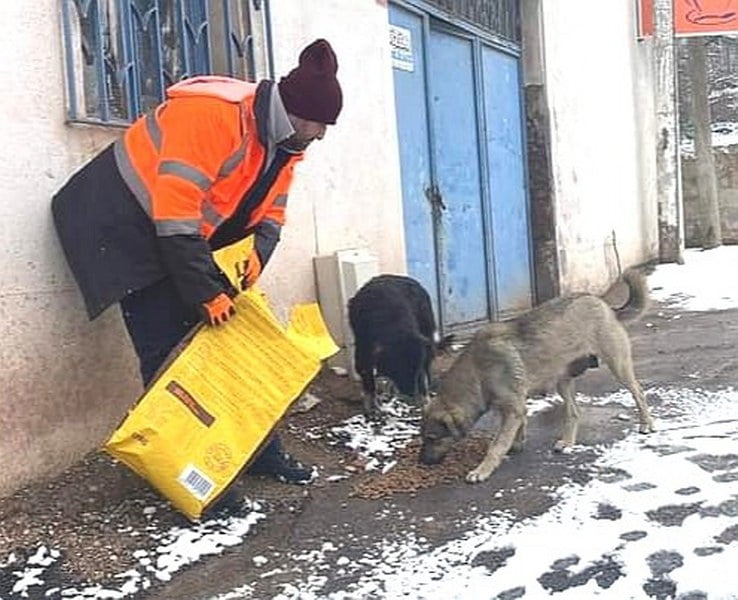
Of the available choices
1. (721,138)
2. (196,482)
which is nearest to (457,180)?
(196,482)

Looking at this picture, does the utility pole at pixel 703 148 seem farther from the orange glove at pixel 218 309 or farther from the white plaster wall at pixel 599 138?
the orange glove at pixel 218 309

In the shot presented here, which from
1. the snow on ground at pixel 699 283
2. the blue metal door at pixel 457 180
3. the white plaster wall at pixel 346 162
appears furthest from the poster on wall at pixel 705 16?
the white plaster wall at pixel 346 162

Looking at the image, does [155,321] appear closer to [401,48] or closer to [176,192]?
[176,192]

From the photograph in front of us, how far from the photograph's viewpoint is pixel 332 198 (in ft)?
23.9

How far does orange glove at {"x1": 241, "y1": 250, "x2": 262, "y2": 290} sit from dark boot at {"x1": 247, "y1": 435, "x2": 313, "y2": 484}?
69cm

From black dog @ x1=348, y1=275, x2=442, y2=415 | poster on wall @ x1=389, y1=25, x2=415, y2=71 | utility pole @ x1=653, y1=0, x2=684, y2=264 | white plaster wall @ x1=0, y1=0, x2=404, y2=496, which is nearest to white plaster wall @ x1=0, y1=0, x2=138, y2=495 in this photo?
white plaster wall @ x1=0, y1=0, x2=404, y2=496

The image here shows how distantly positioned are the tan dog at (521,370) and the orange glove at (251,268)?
3.33 feet

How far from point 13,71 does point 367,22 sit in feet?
11.6

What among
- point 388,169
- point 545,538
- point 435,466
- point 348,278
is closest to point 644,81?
point 388,169

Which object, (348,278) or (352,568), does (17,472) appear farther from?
(348,278)

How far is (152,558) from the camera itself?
4.25 metres

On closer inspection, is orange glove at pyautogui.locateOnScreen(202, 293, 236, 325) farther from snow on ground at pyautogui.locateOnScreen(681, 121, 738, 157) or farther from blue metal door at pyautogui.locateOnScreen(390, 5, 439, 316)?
snow on ground at pyautogui.locateOnScreen(681, 121, 738, 157)

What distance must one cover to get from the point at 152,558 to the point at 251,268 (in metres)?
1.45

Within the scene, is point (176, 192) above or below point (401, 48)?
below
